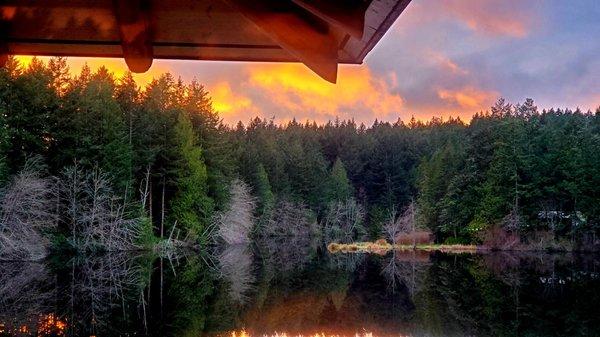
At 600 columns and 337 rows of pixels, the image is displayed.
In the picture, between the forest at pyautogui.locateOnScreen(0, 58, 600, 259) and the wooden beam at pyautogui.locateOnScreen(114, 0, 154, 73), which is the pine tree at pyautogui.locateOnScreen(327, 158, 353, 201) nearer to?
the forest at pyautogui.locateOnScreen(0, 58, 600, 259)

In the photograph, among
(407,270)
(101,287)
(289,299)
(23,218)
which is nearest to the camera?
(101,287)

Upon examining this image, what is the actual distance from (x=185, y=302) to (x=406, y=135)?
2811 inches

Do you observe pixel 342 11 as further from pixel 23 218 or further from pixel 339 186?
pixel 339 186

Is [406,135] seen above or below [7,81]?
above

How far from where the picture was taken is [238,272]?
1256 inches

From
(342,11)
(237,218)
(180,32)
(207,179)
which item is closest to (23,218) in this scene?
(207,179)

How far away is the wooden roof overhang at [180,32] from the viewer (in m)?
3.03

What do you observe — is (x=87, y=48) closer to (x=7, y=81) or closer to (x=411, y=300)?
(x=411, y=300)

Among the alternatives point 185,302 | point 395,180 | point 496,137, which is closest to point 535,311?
point 185,302

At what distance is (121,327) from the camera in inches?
656

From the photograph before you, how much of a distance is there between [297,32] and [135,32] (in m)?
0.86

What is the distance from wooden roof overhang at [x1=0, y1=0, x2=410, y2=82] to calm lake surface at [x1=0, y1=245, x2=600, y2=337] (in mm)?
13150

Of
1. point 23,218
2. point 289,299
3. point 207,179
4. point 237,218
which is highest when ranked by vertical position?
point 207,179

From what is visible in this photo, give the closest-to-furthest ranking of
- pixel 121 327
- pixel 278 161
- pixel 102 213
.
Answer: pixel 121 327
pixel 102 213
pixel 278 161
